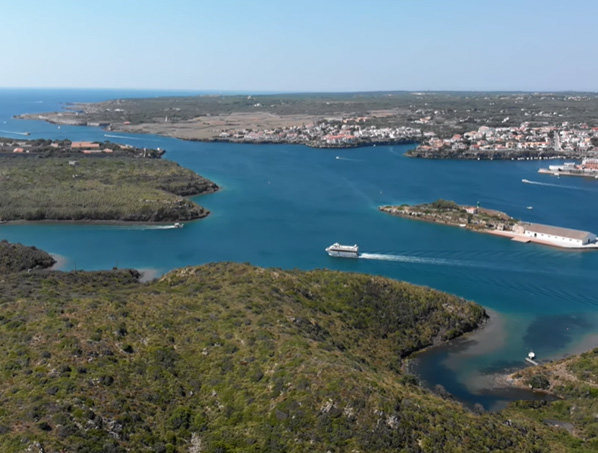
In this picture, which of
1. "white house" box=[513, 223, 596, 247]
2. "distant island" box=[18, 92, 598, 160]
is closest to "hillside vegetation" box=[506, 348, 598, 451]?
"white house" box=[513, 223, 596, 247]

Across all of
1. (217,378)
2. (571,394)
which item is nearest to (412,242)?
(571,394)

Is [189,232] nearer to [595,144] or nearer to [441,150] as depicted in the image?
[441,150]

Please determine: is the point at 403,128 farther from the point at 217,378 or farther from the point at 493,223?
the point at 217,378

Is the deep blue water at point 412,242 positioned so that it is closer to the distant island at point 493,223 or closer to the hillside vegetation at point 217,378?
the distant island at point 493,223

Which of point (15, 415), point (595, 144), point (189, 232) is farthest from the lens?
point (595, 144)

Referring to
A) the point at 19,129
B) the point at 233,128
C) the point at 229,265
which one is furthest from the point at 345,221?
the point at 19,129

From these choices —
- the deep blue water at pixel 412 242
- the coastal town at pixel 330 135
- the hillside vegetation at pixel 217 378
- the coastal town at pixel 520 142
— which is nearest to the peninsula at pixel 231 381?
the hillside vegetation at pixel 217 378
